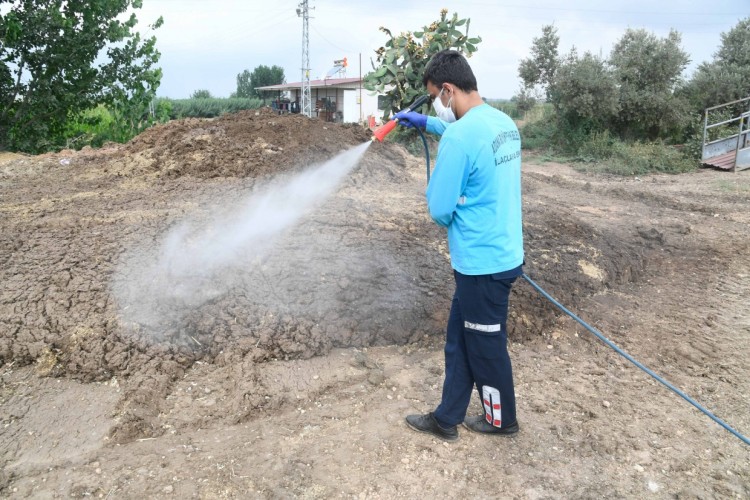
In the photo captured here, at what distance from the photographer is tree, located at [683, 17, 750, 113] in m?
16.1

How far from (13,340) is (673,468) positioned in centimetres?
407

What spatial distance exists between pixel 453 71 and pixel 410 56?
4.60 m

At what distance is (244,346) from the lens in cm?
358

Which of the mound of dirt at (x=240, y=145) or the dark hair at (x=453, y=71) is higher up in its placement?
the dark hair at (x=453, y=71)

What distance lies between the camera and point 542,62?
21078mm

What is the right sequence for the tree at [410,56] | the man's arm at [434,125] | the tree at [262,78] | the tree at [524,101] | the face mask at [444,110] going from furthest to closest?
1. the tree at [262,78]
2. the tree at [524,101]
3. the tree at [410,56]
4. the man's arm at [434,125]
5. the face mask at [444,110]

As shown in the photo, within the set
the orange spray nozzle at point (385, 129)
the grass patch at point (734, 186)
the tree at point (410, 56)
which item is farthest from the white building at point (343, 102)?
the orange spray nozzle at point (385, 129)

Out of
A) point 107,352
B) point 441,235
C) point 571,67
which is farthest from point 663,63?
point 107,352

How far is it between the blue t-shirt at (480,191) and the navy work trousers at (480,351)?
104 millimetres

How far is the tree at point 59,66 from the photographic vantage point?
1042 cm

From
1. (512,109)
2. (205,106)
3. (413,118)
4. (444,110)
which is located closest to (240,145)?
(413,118)

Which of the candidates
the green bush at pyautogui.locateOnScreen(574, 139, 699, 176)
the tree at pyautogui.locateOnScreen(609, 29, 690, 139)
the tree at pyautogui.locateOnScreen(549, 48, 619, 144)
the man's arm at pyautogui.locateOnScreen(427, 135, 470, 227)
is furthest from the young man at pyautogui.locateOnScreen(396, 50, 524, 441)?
the tree at pyautogui.locateOnScreen(609, 29, 690, 139)

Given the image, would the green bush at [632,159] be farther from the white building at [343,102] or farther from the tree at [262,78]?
the tree at [262,78]

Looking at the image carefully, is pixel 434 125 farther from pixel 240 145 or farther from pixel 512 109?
pixel 512 109
